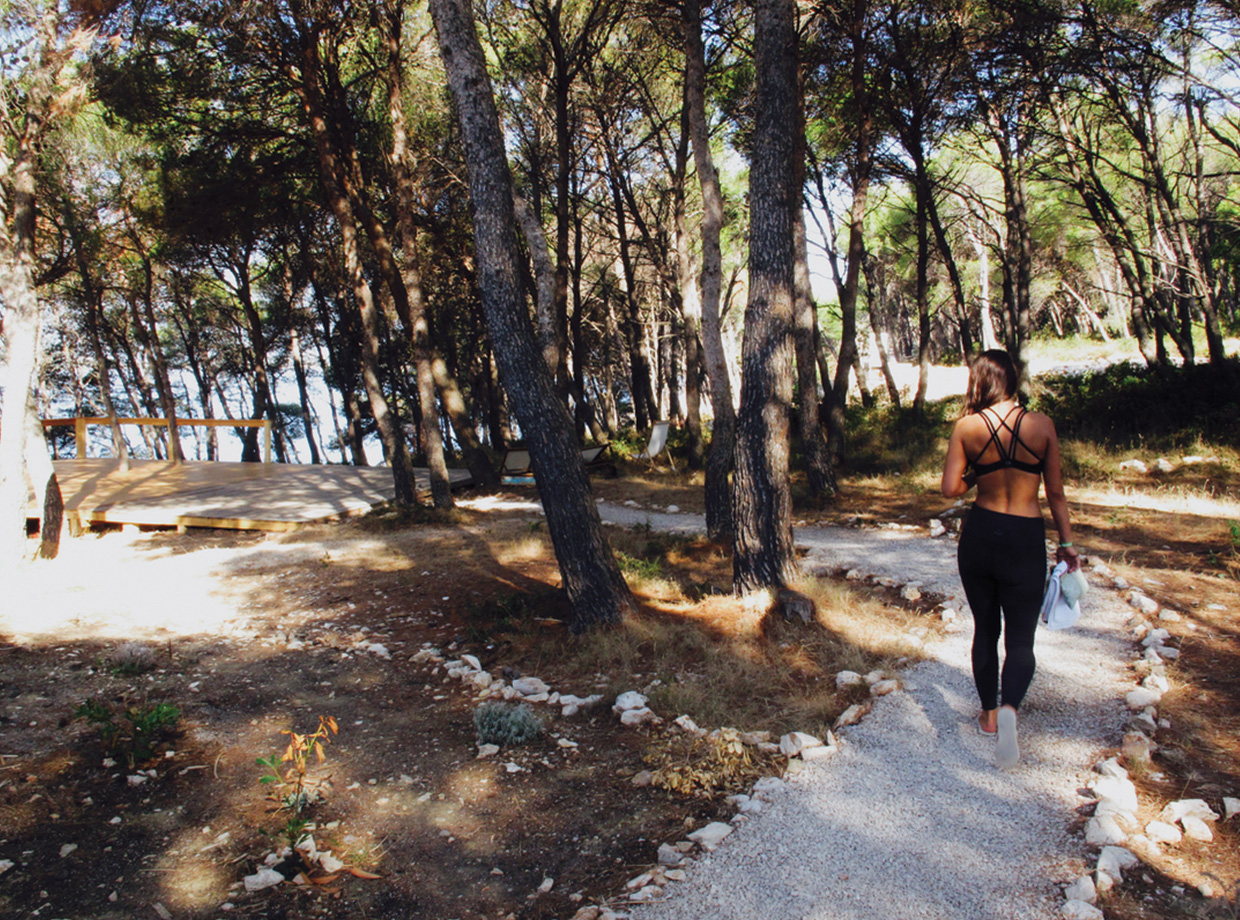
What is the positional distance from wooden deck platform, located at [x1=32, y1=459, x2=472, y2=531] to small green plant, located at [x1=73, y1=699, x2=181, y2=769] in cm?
743

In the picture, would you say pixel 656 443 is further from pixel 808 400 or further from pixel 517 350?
pixel 517 350

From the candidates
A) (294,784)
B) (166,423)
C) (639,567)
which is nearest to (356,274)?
(639,567)

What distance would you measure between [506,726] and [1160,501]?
28.5 feet

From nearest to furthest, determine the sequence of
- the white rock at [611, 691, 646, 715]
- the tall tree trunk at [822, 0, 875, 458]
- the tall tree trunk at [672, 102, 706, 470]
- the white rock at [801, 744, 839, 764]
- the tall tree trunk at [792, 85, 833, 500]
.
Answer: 1. the white rock at [801, 744, 839, 764]
2. the white rock at [611, 691, 646, 715]
3. the tall tree trunk at [792, 85, 833, 500]
4. the tall tree trunk at [822, 0, 875, 458]
5. the tall tree trunk at [672, 102, 706, 470]

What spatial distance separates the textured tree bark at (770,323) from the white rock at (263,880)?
423cm

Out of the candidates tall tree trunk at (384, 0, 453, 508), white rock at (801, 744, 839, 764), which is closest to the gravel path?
white rock at (801, 744, 839, 764)

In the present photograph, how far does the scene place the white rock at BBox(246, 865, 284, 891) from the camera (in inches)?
118

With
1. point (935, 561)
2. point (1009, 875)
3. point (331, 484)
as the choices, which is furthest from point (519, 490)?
point (1009, 875)

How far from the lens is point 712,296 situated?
9.37 meters

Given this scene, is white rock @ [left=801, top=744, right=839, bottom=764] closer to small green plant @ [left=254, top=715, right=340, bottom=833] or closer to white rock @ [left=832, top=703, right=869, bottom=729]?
white rock @ [left=832, top=703, right=869, bottom=729]

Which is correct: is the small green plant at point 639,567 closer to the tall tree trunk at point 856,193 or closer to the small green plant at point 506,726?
the small green plant at point 506,726

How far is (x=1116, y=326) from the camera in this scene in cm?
4191

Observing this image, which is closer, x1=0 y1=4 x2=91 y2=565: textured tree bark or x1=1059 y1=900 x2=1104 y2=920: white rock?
x1=1059 y1=900 x2=1104 y2=920: white rock

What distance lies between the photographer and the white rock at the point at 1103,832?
2.85 meters
